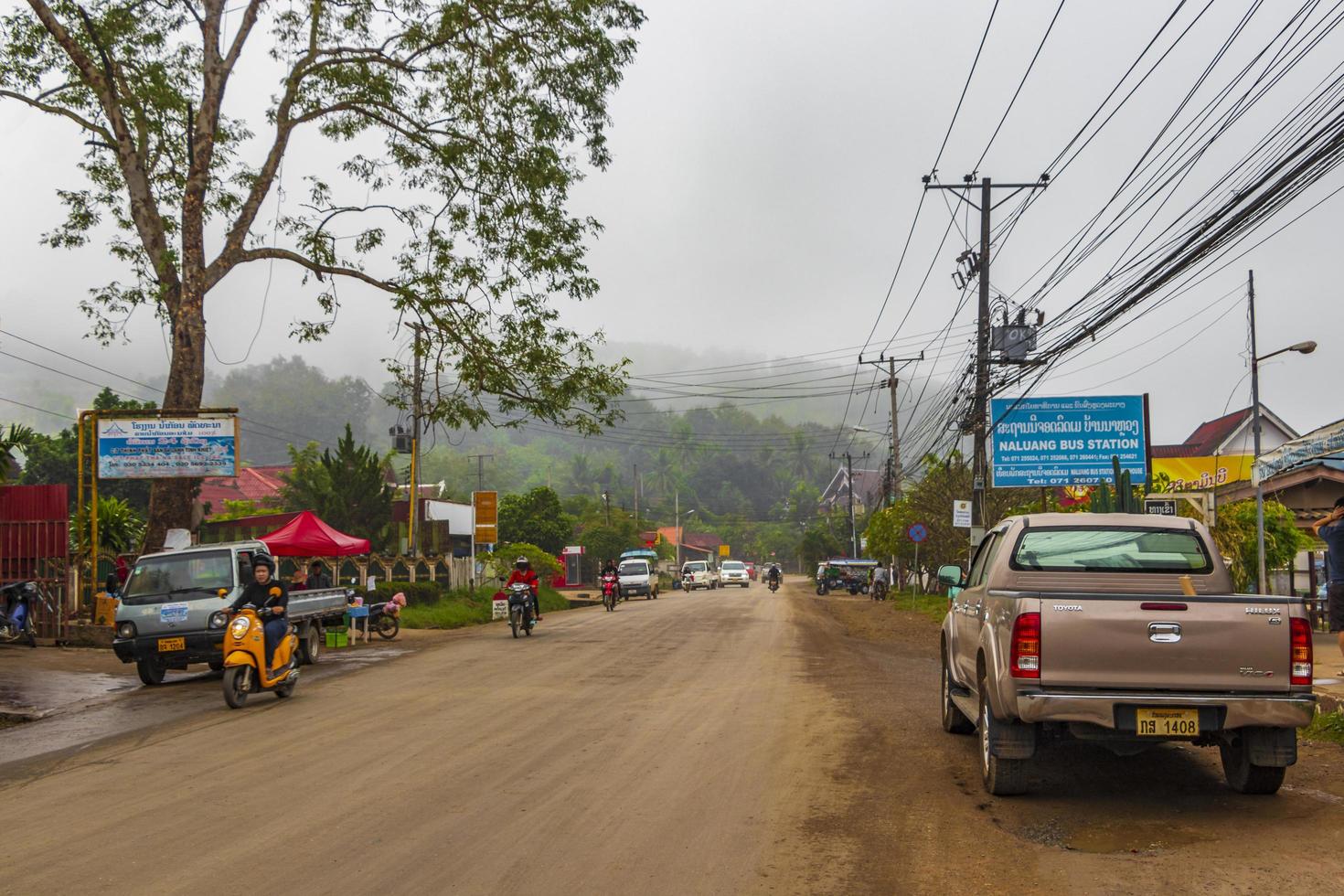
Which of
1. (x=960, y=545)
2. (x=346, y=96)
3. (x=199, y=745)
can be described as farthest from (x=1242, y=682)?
(x=960, y=545)

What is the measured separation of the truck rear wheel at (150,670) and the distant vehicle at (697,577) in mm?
58408

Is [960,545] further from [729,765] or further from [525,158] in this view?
[729,765]

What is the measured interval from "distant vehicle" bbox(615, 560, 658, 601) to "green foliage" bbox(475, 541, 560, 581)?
3347 millimetres

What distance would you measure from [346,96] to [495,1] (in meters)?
3.70

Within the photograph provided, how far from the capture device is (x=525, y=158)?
23.4 metres

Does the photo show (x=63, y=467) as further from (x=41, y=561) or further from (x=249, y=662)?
(x=249, y=662)

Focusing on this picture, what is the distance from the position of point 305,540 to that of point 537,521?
41434 mm

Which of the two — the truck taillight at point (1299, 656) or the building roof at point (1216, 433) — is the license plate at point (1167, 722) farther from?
the building roof at point (1216, 433)

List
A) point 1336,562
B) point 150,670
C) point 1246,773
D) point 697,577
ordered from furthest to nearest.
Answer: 1. point 697,577
2. point 150,670
3. point 1336,562
4. point 1246,773

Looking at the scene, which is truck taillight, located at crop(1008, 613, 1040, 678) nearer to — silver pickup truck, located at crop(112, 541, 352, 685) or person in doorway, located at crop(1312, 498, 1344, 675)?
person in doorway, located at crop(1312, 498, 1344, 675)

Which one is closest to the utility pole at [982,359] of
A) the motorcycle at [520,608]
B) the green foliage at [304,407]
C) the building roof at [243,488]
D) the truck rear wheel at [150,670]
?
the motorcycle at [520,608]

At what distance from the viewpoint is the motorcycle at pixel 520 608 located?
2558 cm

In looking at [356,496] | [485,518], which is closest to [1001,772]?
[485,518]

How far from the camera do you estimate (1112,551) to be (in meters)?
9.07
